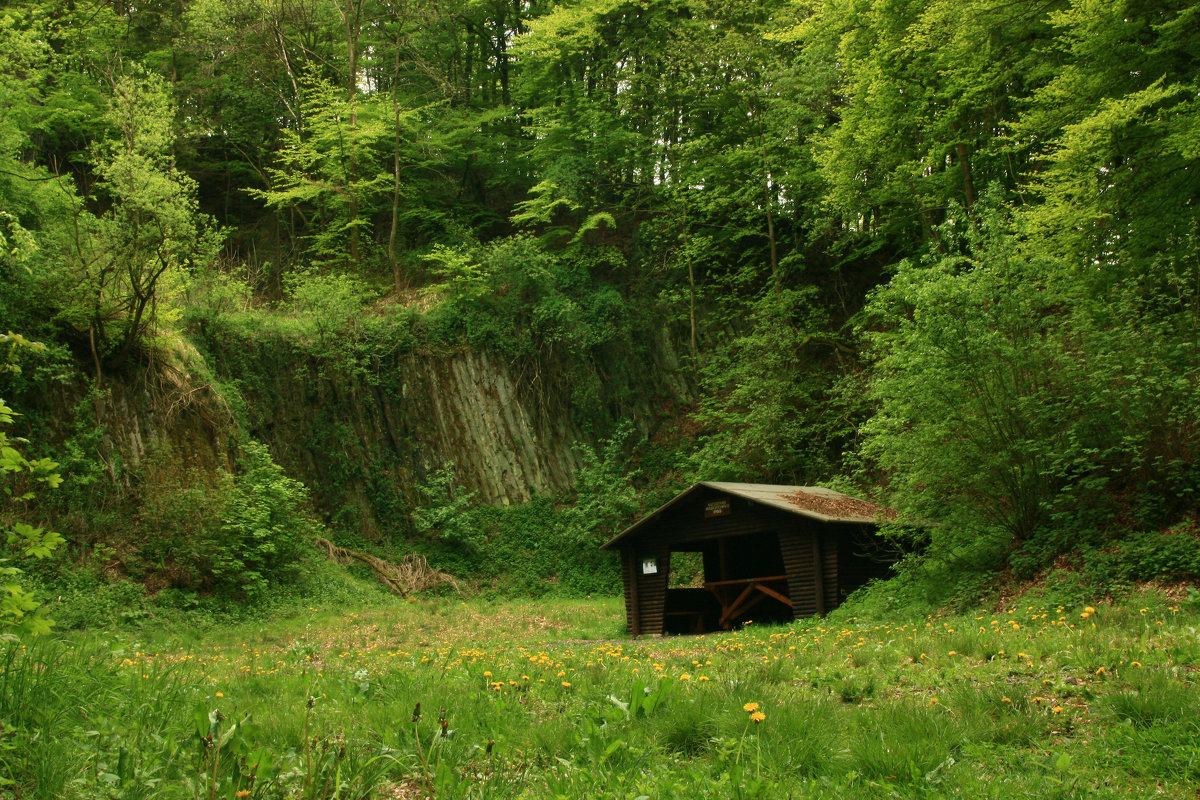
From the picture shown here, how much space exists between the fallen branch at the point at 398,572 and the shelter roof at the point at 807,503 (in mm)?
6720

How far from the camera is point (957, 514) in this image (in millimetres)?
12742

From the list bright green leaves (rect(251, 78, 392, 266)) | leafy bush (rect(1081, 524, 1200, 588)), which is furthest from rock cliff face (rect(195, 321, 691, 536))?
leafy bush (rect(1081, 524, 1200, 588))

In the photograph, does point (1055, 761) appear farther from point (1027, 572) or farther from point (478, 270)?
point (478, 270)

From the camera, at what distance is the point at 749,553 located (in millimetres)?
19672

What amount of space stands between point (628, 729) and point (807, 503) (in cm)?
1194

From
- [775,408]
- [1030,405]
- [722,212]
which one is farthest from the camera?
[722,212]

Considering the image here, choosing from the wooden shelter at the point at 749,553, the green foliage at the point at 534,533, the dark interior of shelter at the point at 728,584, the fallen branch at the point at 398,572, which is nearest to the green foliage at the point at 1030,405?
the wooden shelter at the point at 749,553

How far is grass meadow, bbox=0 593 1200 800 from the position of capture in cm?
316

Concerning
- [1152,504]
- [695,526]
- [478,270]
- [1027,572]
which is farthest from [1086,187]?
[478,270]

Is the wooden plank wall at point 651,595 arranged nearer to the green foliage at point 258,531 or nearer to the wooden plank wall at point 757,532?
the wooden plank wall at point 757,532

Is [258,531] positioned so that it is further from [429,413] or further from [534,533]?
[534,533]

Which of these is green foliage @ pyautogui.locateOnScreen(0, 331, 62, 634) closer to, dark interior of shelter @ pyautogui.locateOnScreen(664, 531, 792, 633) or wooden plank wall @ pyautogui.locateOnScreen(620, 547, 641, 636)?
dark interior of shelter @ pyautogui.locateOnScreen(664, 531, 792, 633)

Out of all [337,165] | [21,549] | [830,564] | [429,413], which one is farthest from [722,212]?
[21,549]

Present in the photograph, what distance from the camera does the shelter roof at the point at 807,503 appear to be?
47.9 ft
